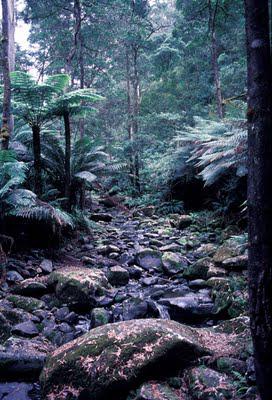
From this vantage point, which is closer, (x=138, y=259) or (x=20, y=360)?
(x=20, y=360)

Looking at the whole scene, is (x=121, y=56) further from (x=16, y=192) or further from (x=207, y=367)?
(x=207, y=367)

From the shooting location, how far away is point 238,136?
575 centimetres

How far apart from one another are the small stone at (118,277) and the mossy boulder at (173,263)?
66 cm

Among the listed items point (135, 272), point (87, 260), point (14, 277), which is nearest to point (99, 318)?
point (14, 277)

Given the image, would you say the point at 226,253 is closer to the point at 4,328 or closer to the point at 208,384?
the point at 208,384

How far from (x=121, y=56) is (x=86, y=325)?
15430 millimetres

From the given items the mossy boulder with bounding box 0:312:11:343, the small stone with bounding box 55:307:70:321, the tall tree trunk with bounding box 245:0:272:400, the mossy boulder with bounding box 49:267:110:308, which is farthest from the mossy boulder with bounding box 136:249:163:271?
the tall tree trunk with bounding box 245:0:272:400

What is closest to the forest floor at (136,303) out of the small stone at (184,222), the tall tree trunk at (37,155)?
the small stone at (184,222)

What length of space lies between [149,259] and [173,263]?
0.48 metres

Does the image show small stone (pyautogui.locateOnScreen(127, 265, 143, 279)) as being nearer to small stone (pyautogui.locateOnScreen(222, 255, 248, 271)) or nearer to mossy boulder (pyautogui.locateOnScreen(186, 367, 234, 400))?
small stone (pyautogui.locateOnScreen(222, 255, 248, 271))

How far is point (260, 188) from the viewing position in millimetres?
1764

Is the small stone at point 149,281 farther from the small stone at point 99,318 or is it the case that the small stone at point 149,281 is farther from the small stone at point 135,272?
the small stone at point 99,318

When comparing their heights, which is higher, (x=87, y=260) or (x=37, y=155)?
(x=37, y=155)

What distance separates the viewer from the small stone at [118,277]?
4.95 m
